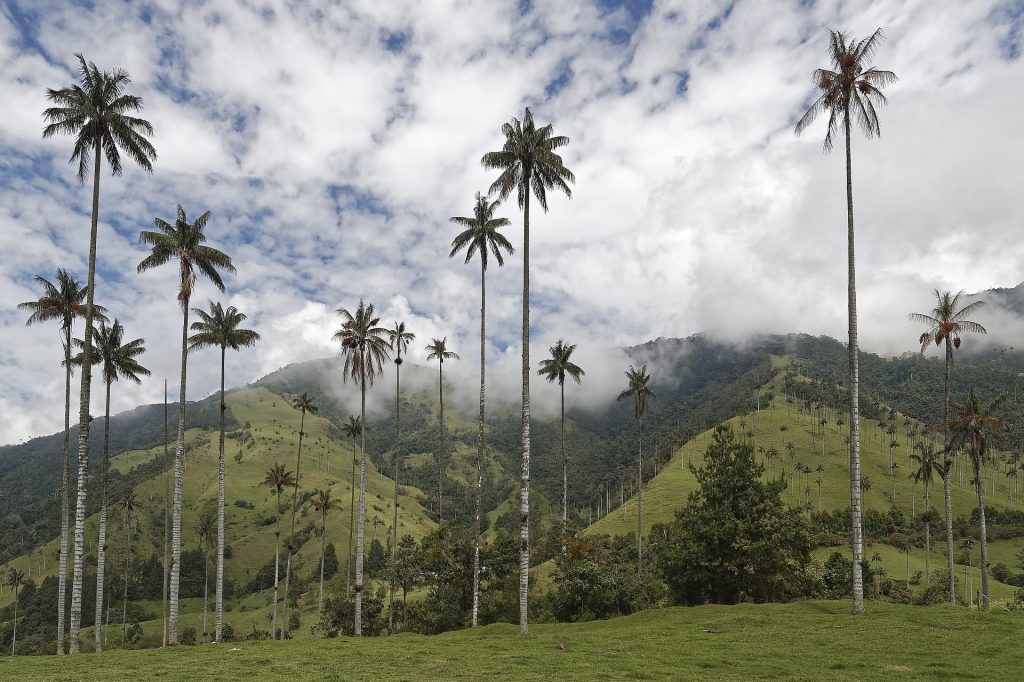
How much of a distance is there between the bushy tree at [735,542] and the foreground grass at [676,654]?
312 inches

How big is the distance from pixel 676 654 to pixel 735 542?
20.1m

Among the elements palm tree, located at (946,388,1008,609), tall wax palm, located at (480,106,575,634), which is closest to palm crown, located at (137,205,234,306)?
tall wax palm, located at (480,106,575,634)

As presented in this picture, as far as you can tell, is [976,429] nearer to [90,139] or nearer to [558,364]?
[558,364]

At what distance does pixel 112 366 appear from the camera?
46.7 metres

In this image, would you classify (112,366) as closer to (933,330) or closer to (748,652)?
(748,652)

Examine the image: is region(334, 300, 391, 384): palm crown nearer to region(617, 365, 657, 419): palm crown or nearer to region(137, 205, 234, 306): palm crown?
region(137, 205, 234, 306): palm crown

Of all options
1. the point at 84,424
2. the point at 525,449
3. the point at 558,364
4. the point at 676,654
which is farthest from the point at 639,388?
the point at 84,424

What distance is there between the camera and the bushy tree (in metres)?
42.9

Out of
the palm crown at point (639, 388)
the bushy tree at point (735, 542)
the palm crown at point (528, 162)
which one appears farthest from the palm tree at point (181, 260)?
the palm crown at point (639, 388)

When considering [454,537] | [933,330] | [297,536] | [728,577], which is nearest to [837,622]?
[728,577]

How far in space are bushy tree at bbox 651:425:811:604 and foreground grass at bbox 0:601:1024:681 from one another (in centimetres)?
793

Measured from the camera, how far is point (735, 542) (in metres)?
42.7

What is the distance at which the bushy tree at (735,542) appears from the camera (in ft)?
141

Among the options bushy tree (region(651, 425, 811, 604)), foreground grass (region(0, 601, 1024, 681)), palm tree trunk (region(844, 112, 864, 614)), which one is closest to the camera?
foreground grass (region(0, 601, 1024, 681))
